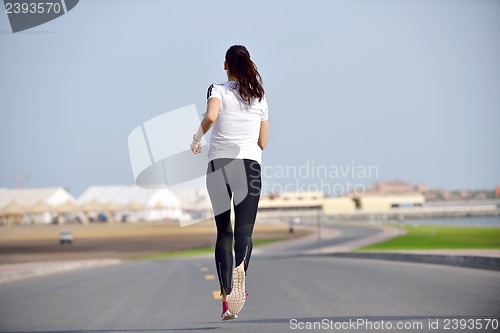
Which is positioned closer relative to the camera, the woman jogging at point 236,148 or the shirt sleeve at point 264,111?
the woman jogging at point 236,148

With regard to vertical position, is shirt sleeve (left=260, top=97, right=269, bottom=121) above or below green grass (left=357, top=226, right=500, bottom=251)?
above

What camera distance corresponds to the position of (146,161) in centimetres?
840

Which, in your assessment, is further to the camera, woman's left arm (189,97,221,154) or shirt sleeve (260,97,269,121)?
shirt sleeve (260,97,269,121)

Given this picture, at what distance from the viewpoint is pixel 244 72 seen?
6.48 m

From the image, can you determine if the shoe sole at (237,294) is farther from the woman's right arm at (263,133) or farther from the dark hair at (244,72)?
the dark hair at (244,72)

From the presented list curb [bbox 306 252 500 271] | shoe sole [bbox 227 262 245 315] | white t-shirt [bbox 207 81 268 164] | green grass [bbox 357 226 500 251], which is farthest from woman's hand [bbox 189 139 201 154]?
green grass [bbox 357 226 500 251]

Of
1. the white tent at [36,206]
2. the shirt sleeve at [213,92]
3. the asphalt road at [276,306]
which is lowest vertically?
the white tent at [36,206]

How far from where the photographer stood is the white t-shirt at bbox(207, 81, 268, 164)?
6.45m

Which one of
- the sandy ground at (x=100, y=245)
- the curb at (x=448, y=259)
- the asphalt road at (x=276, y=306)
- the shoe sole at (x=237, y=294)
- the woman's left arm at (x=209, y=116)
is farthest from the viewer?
the sandy ground at (x=100, y=245)

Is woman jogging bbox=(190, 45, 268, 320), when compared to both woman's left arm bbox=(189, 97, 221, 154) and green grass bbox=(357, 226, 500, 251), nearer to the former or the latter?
woman's left arm bbox=(189, 97, 221, 154)

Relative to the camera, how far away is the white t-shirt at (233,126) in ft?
21.2

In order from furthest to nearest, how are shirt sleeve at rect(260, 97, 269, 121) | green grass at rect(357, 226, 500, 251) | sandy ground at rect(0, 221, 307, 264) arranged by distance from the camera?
sandy ground at rect(0, 221, 307, 264) → green grass at rect(357, 226, 500, 251) → shirt sleeve at rect(260, 97, 269, 121)

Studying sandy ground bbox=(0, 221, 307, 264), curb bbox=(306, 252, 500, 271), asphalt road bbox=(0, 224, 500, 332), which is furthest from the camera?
sandy ground bbox=(0, 221, 307, 264)

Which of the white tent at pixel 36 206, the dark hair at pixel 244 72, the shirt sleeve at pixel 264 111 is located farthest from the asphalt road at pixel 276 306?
the white tent at pixel 36 206
